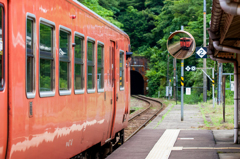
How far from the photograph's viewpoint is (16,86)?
3994 millimetres

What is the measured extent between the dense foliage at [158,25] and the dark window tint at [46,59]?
20502 millimetres

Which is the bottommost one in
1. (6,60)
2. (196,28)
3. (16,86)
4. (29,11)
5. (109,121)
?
(109,121)

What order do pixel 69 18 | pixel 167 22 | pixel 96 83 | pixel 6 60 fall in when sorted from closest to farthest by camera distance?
pixel 6 60 < pixel 69 18 < pixel 96 83 < pixel 167 22

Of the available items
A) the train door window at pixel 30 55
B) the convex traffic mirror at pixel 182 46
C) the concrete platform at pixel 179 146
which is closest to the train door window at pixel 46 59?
the train door window at pixel 30 55

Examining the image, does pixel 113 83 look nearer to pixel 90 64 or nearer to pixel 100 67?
pixel 100 67

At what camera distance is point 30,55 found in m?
4.41

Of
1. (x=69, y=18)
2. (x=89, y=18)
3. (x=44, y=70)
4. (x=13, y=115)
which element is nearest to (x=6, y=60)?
(x=13, y=115)

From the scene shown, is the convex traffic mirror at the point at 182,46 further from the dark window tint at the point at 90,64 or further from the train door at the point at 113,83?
the dark window tint at the point at 90,64

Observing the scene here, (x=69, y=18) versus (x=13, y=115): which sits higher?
(x=69, y=18)

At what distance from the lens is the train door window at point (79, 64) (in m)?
6.00

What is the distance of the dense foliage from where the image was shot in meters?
39.9

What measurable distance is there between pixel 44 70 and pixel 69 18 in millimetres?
1184

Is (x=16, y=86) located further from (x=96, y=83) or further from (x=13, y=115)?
(x=96, y=83)

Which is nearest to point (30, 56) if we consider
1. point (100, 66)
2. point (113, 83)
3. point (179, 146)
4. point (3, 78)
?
point (3, 78)
